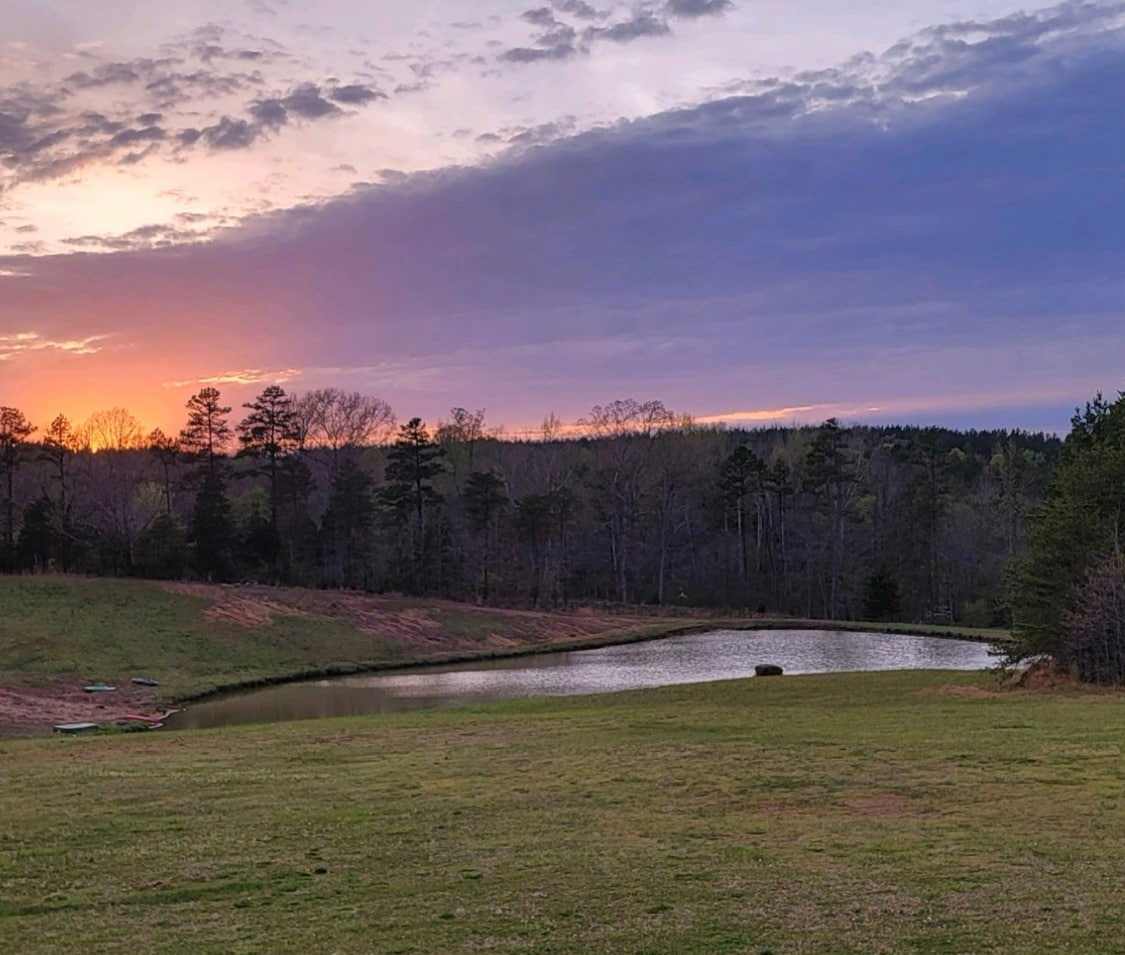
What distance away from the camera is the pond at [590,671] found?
37.5 m

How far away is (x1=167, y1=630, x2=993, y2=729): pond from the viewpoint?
123ft

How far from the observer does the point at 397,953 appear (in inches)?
330

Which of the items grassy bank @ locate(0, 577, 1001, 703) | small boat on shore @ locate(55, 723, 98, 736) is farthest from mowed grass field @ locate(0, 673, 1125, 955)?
grassy bank @ locate(0, 577, 1001, 703)

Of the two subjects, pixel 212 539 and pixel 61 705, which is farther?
pixel 212 539

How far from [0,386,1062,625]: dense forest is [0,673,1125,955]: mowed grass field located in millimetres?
47335

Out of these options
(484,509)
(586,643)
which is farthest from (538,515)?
(586,643)

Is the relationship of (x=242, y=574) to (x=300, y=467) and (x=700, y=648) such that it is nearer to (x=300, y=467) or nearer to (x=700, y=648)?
(x=300, y=467)

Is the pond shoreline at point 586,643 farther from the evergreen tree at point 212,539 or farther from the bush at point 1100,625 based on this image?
the evergreen tree at point 212,539

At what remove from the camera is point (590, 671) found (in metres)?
47.7

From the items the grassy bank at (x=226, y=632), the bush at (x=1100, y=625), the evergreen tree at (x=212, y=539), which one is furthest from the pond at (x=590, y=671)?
the evergreen tree at (x=212, y=539)

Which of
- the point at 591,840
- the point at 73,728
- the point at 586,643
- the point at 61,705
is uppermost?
the point at 591,840

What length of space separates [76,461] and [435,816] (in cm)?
9804

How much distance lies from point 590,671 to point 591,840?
35416mm

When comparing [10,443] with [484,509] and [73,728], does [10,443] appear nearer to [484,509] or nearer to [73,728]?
[484,509]
